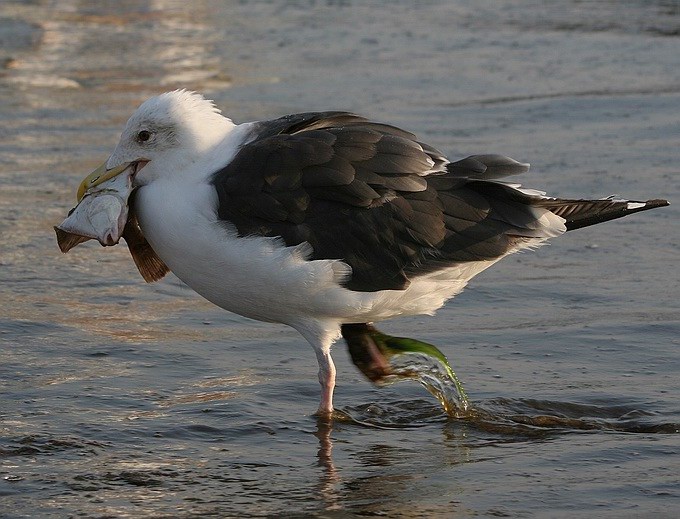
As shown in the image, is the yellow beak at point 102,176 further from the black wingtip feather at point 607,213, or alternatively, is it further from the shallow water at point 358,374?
the black wingtip feather at point 607,213

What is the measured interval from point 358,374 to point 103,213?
5.27 ft

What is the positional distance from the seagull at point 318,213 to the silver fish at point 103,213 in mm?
52

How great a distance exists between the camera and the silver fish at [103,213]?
5957 mm

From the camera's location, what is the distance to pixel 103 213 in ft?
19.6

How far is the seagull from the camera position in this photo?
227 inches

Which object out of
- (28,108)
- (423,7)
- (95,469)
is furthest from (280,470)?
(423,7)

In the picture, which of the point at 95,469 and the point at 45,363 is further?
the point at 45,363

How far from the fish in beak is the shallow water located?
2.60 feet

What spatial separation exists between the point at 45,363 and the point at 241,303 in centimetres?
133

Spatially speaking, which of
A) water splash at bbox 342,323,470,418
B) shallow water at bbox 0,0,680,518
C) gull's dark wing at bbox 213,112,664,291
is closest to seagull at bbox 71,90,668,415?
gull's dark wing at bbox 213,112,664,291

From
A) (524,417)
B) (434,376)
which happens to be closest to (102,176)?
(434,376)

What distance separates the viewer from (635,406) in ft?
20.1

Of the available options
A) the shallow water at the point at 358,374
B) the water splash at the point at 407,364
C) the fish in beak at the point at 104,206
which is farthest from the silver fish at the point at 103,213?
the water splash at the point at 407,364

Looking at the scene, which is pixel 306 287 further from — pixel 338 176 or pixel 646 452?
pixel 646 452
